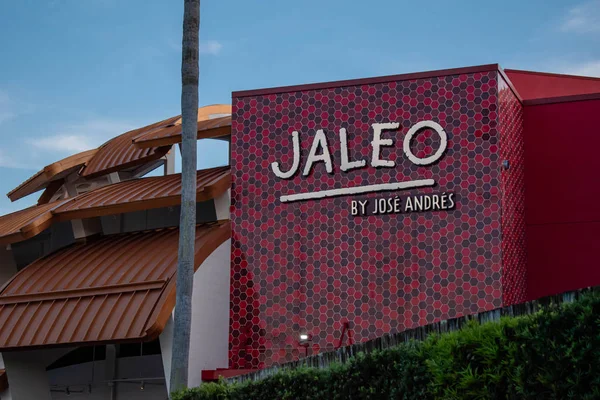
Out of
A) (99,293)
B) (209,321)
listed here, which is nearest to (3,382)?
(99,293)

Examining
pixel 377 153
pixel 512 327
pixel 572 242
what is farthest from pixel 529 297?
pixel 512 327

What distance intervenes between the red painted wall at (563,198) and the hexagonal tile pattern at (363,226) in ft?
2.43

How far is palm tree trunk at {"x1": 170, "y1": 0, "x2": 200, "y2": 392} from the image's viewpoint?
20062 millimetres

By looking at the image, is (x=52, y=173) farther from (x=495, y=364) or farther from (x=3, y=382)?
(x=495, y=364)

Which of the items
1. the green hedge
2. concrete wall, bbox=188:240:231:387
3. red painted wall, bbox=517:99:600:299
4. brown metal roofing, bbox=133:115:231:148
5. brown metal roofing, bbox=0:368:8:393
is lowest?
the green hedge

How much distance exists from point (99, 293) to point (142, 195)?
344 cm

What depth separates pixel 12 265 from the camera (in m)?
32.5

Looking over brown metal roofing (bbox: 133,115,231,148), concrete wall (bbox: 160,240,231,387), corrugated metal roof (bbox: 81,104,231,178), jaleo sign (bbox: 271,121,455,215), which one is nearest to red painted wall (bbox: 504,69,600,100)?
jaleo sign (bbox: 271,121,455,215)

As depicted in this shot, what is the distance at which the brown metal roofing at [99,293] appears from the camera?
82.0ft

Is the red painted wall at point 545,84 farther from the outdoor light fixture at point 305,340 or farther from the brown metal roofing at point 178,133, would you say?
the outdoor light fixture at point 305,340

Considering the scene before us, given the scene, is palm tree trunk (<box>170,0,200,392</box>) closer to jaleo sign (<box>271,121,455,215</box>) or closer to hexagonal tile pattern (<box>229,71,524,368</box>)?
hexagonal tile pattern (<box>229,71,524,368</box>)

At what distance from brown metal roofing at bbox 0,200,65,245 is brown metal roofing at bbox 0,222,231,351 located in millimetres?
947

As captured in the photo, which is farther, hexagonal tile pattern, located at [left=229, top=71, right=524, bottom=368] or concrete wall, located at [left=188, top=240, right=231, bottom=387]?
concrete wall, located at [left=188, top=240, right=231, bottom=387]

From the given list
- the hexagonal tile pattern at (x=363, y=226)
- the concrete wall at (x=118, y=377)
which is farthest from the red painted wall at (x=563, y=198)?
the concrete wall at (x=118, y=377)
